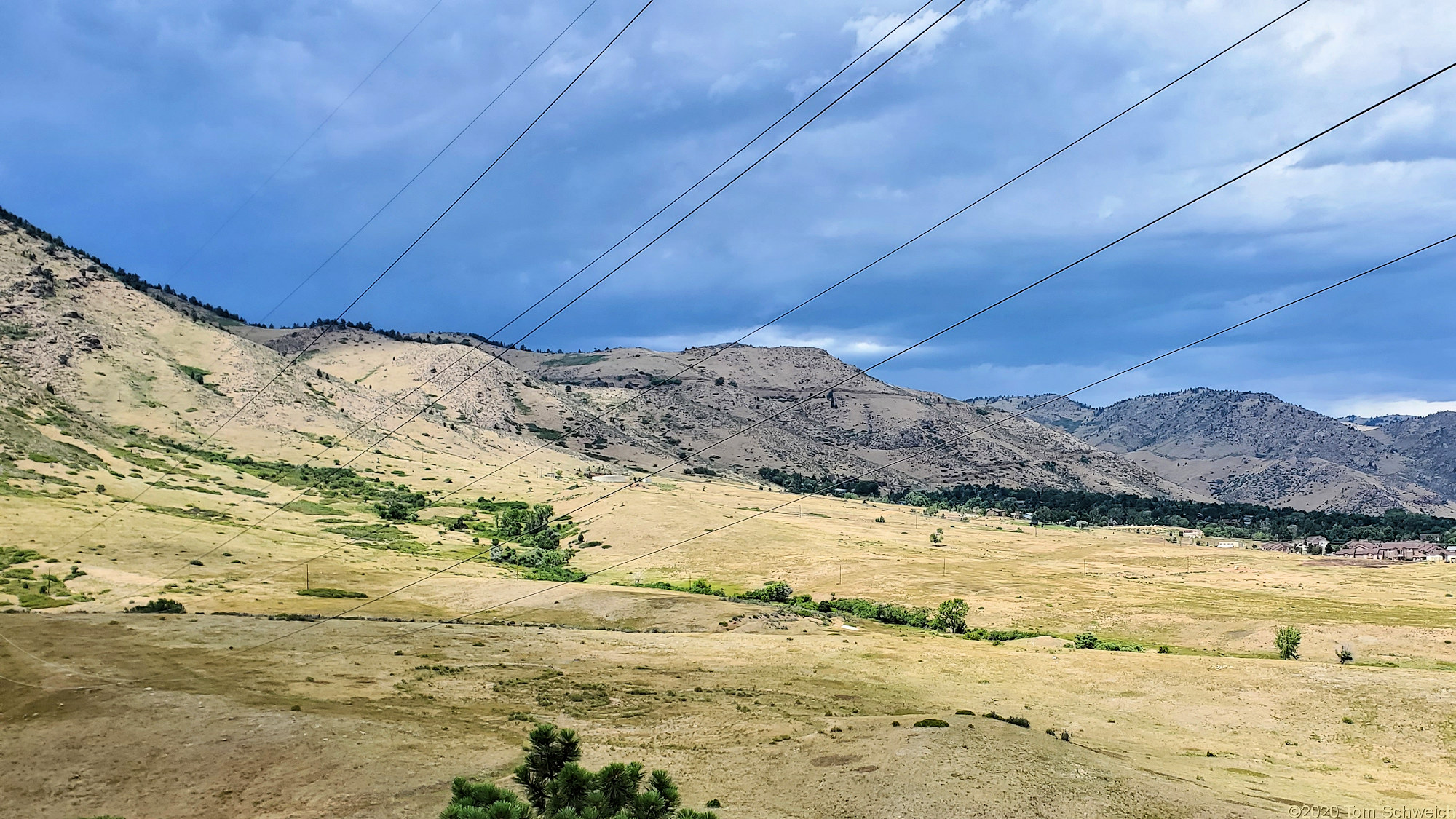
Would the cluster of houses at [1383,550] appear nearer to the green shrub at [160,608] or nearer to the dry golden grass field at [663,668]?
the dry golden grass field at [663,668]

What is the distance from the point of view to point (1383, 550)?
17012 centimetres

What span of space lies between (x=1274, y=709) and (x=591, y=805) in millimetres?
50944

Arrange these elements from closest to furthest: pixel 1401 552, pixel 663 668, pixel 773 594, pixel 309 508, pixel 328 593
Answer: pixel 663 668 < pixel 328 593 < pixel 773 594 < pixel 309 508 < pixel 1401 552

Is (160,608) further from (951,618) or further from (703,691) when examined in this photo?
(951,618)

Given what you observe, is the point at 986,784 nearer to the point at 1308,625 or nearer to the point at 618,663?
the point at 618,663

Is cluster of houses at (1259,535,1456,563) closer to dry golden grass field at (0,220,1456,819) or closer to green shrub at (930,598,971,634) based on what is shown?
dry golden grass field at (0,220,1456,819)

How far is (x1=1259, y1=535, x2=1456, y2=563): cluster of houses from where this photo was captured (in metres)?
159

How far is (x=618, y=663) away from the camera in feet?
219

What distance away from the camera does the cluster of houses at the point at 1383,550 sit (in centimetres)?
15915

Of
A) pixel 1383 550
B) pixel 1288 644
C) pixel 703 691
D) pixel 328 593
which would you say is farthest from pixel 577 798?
pixel 1383 550

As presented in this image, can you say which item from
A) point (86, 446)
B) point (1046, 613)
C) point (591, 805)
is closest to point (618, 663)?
point (591, 805)

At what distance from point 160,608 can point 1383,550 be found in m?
205

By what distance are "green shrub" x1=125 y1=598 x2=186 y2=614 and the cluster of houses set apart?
185 metres

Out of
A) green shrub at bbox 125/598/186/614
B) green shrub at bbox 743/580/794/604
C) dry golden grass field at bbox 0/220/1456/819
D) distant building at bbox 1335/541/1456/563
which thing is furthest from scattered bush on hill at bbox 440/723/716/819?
distant building at bbox 1335/541/1456/563
